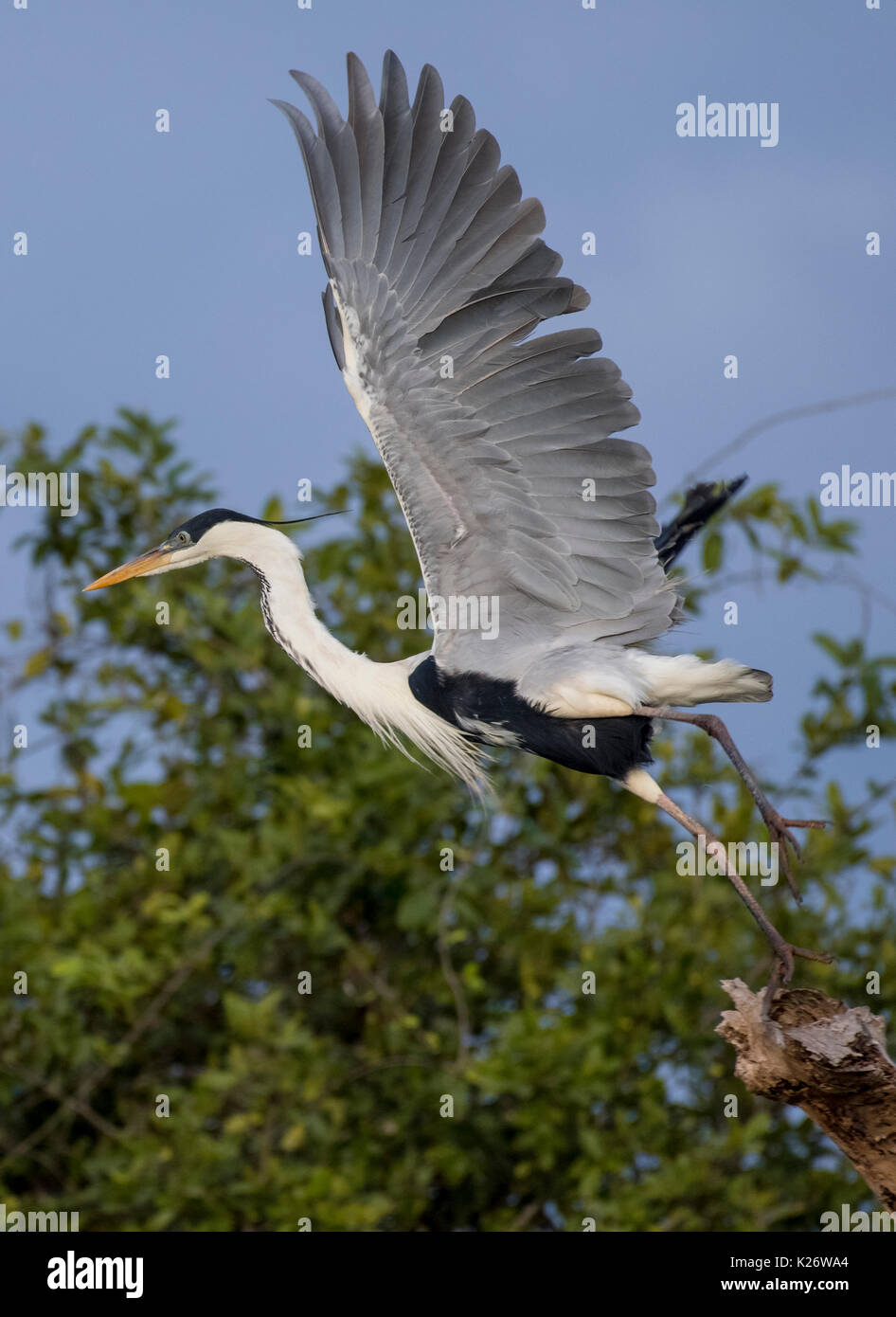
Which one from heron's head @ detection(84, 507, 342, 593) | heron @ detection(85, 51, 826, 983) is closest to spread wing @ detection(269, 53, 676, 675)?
heron @ detection(85, 51, 826, 983)

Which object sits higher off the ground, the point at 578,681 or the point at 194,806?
the point at 578,681

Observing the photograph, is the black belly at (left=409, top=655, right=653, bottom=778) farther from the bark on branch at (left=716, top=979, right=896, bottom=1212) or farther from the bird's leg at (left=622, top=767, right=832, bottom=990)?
the bark on branch at (left=716, top=979, right=896, bottom=1212)

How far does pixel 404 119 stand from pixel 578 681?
1.39 meters

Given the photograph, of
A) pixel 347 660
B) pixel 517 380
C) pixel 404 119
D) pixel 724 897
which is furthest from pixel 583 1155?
→ pixel 404 119

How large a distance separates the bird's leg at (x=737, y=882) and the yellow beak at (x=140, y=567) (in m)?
1.48

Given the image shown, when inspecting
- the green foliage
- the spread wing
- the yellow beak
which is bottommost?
the green foliage

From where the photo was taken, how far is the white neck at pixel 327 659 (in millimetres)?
4299

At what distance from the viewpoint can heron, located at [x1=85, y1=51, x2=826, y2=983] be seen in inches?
150

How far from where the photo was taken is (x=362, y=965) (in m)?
5.97

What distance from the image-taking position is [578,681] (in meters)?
3.84

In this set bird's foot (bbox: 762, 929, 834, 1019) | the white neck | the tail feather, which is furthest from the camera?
the tail feather

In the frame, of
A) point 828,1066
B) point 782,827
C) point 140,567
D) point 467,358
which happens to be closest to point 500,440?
point 467,358

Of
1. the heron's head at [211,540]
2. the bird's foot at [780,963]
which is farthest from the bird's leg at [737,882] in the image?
the heron's head at [211,540]
